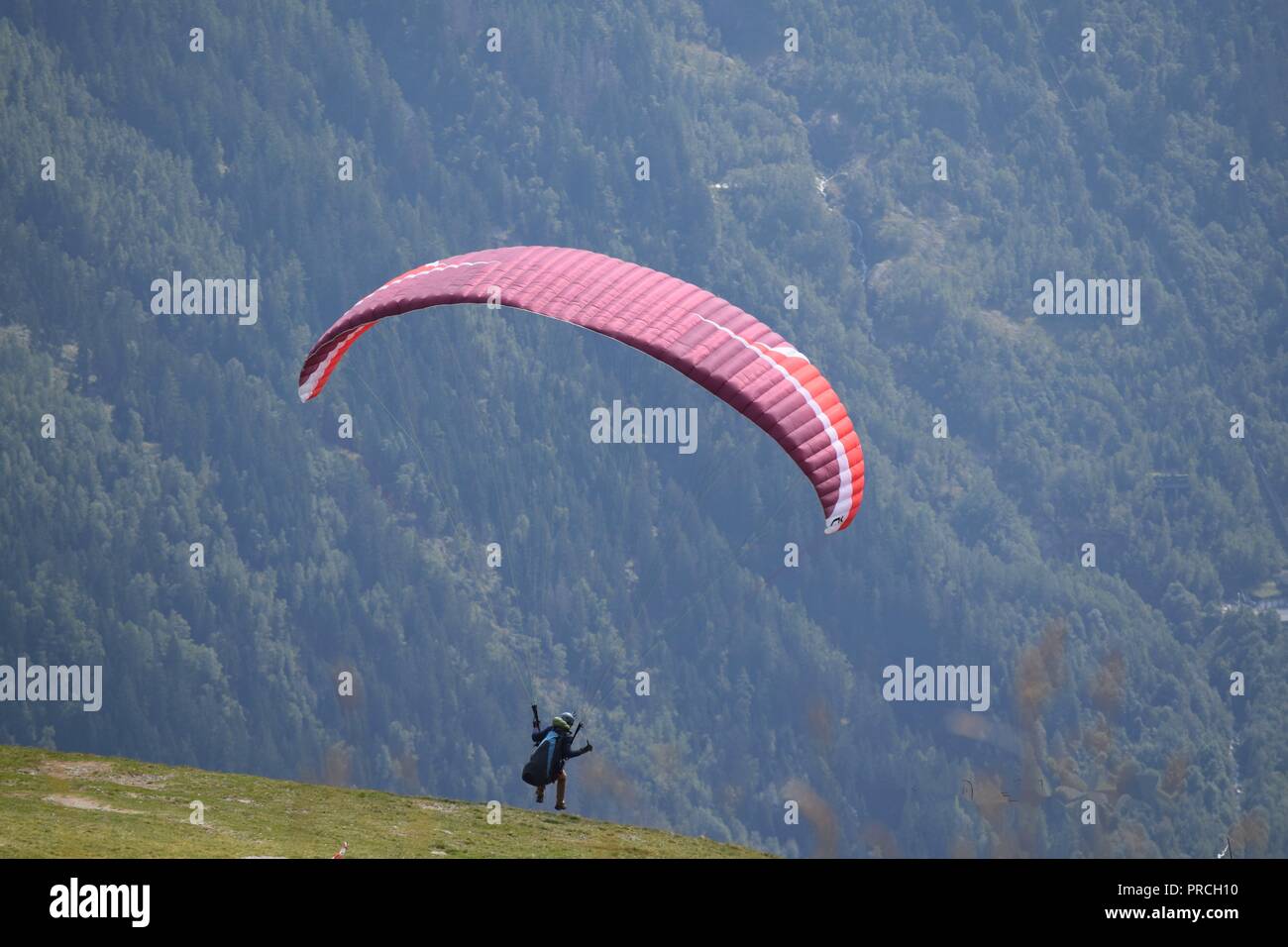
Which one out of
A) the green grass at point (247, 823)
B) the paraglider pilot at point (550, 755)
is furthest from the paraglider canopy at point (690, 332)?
the green grass at point (247, 823)

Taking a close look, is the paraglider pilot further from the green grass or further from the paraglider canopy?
the paraglider canopy

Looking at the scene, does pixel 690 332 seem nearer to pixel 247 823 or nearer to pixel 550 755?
pixel 550 755

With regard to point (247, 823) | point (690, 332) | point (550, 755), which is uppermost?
point (690, 332)

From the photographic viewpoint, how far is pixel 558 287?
157 ft

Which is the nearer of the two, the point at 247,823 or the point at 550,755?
the point at 550,755

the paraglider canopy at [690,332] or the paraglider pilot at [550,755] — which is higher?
the paraglider canopy at [690,332]

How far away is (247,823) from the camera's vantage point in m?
52.9

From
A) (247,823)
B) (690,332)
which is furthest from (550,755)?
(247,823)

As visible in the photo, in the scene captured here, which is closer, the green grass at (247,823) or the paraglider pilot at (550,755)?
the paraglider pilot at (550,755)

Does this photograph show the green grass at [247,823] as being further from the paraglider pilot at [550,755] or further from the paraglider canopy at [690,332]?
the paraglider canopy at [690,332]

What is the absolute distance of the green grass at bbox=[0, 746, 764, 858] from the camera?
48125 millimetres

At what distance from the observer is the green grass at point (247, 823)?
158 feet
